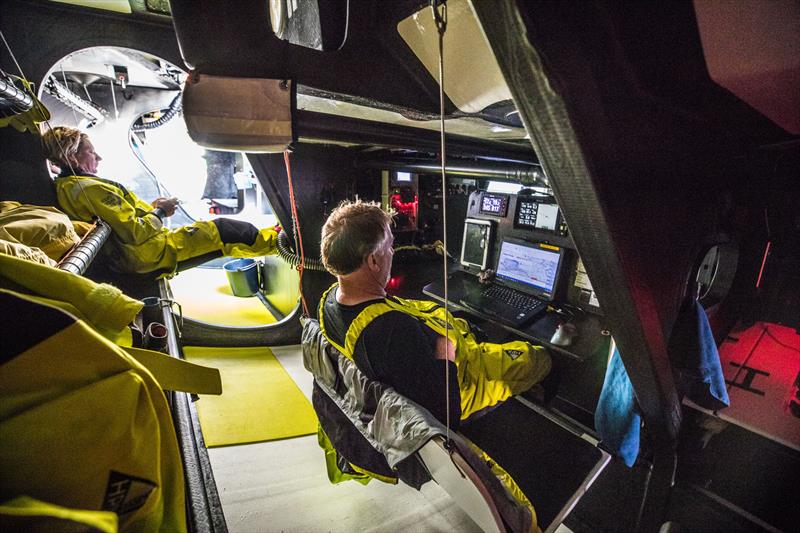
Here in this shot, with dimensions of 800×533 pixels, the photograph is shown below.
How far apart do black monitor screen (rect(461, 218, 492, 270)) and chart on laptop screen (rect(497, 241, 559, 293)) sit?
0.13m

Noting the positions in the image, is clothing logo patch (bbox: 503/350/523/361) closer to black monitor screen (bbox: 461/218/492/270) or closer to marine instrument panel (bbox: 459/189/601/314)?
marine instrument panel (bbox: 459/189/601/314)

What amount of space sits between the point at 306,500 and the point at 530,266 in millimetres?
1841

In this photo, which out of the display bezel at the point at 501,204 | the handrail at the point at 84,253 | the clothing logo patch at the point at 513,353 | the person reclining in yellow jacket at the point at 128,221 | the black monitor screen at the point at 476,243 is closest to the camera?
the handrail at the point at 84,253

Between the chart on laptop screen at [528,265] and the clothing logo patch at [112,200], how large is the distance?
103 inches

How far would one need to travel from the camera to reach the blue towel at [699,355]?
1.12 metres

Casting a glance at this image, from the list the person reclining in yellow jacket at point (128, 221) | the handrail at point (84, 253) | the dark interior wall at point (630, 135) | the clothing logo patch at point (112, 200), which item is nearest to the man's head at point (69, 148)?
the person reclining in yellow jacket at point (128, 221)

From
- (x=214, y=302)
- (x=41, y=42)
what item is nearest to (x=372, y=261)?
(x=41, y=42)

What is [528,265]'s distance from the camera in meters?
2.19

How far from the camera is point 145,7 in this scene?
5.76ft

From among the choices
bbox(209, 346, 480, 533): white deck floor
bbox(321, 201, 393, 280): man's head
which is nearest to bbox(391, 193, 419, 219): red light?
bbox(321, 201, 393, 280): man's head

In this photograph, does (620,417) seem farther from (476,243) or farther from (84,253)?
(84,253)

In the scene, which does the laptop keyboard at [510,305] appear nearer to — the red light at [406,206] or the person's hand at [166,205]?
the red light at [406,206]

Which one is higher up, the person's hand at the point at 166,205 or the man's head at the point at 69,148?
the man's head at the point at 69,148

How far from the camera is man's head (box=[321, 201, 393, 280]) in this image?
1.39 metres
